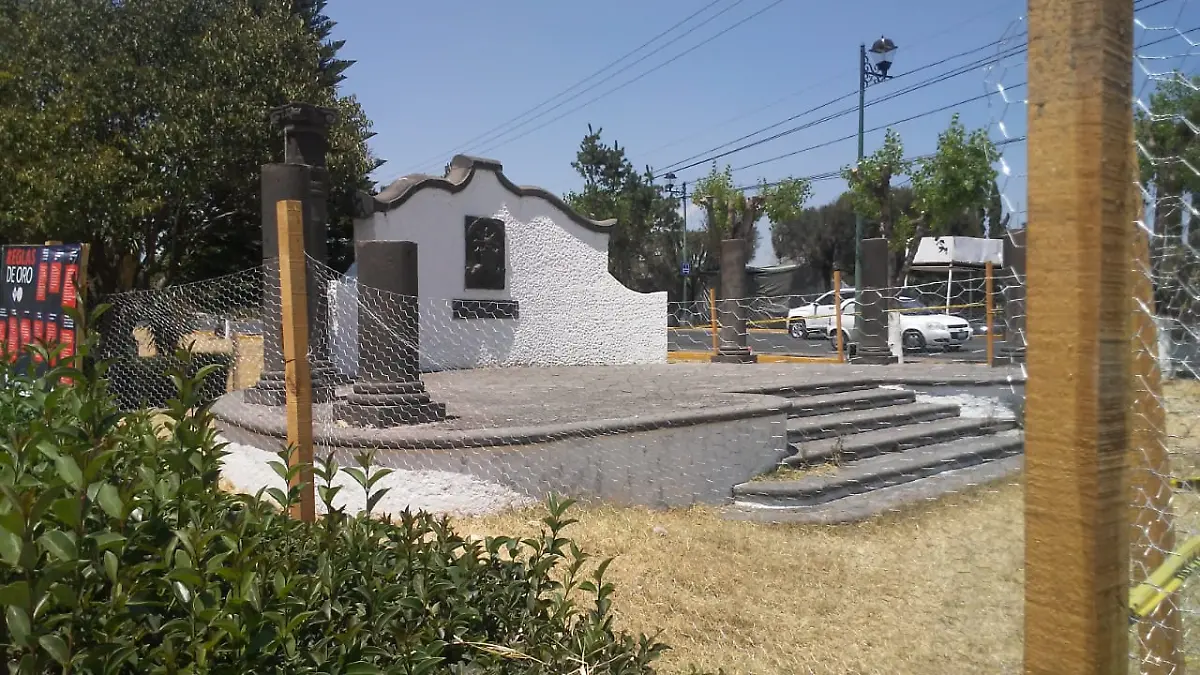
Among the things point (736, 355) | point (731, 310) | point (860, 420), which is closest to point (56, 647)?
point (860, 420)

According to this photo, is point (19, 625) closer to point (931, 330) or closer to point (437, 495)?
point (437, 495)

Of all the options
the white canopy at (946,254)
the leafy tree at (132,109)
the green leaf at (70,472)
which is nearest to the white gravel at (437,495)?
the green leaf at (70,472)

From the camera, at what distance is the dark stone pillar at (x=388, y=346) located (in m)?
5.93

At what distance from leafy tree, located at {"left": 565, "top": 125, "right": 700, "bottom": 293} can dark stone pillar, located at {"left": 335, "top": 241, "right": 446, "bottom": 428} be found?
26244 mm

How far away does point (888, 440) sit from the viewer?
6.80 meters

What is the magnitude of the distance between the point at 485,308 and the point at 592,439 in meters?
6.69

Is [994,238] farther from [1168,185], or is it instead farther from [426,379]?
[426,379]

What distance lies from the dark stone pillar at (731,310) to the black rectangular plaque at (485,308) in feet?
10.6

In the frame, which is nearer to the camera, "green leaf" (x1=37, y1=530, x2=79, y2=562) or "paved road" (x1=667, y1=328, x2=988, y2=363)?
"green leaf" (x1=37, y1=530, x2=79, y2=562)

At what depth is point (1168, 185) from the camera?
175 cm

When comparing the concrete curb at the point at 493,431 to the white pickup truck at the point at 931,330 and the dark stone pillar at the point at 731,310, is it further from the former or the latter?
the white pickup truck at the point at 931,330

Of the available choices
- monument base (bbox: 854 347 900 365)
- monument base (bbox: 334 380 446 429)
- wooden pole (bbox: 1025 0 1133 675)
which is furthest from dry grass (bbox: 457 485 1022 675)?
monument base (bbox: 854 347 900 365)

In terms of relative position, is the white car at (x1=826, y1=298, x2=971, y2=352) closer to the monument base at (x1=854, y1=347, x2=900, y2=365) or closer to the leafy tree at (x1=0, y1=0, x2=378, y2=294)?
the monument base at (x1=854, y1=347, x2=900, y2=365)

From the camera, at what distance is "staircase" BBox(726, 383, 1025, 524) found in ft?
18.1
